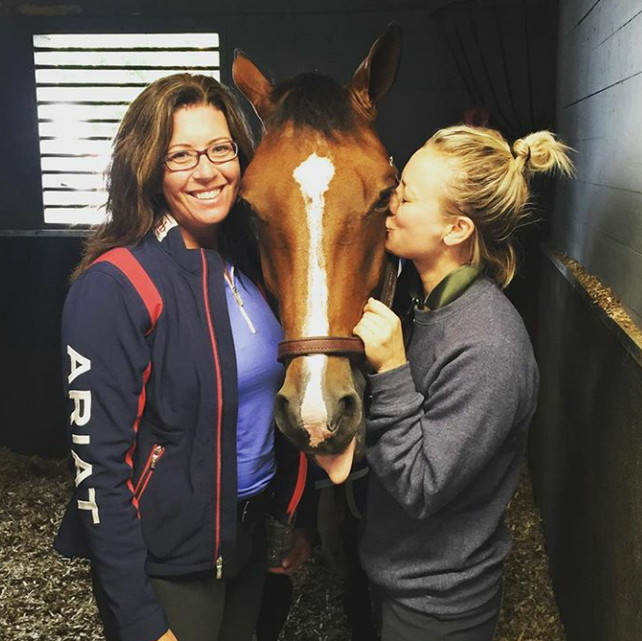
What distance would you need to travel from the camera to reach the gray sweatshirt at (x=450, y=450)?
1036 millimetres

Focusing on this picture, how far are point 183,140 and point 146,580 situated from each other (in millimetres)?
736

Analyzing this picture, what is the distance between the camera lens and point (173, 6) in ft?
11.1

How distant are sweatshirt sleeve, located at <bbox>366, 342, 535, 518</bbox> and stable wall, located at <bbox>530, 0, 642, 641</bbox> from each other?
14.5 inches

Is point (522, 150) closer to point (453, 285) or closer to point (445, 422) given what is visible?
point (453, 285)

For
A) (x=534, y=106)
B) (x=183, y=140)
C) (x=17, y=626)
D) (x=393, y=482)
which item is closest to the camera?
(x=393, y=482)

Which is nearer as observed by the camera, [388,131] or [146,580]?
[146,580]

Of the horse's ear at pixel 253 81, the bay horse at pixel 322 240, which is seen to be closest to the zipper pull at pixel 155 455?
the bay horse at pixel 322 240

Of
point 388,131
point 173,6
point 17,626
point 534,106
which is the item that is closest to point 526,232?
point 534,106

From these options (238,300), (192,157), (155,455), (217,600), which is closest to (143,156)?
(192,157)

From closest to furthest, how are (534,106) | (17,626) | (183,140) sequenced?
(183,140) → (17,626) → (534,106)

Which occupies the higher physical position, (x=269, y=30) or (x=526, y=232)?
(x=269, y=30)

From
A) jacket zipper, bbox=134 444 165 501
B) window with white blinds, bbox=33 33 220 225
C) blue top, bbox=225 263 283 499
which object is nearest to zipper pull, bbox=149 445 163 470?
jacket zipper, bbox=134 444 165 501

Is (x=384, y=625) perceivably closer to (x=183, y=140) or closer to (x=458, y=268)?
(x=458, y=268)

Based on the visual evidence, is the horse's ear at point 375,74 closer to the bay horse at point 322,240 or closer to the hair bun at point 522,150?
the bay horse at point 322,240
